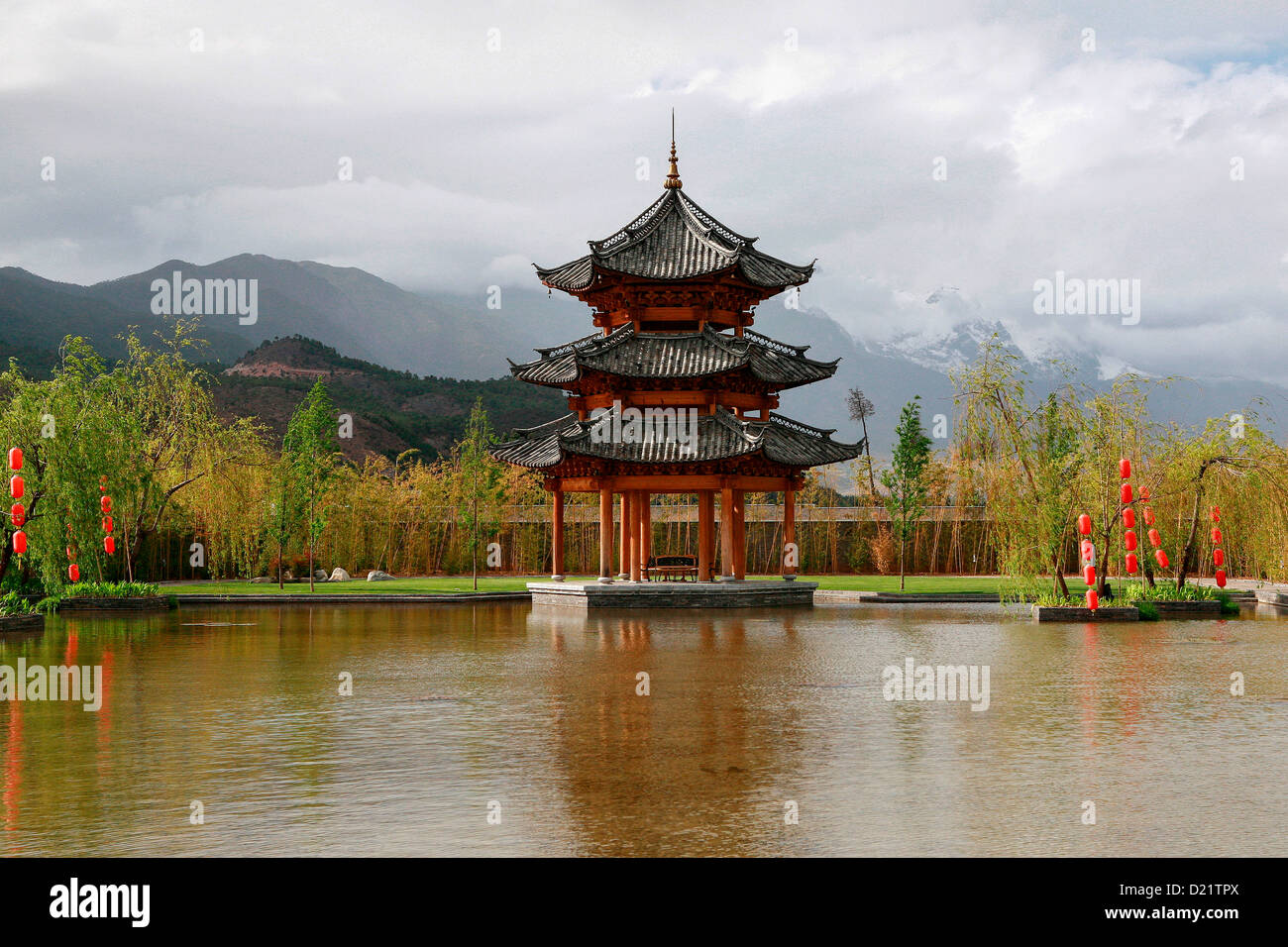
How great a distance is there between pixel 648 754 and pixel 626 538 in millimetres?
20414

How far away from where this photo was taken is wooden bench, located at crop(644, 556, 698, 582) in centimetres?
2617

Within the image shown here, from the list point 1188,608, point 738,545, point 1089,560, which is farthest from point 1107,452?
point 738,545

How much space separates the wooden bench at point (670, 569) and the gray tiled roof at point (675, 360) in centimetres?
430

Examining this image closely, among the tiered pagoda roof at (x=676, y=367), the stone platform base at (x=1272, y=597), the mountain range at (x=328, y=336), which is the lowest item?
the stone platform base at (x=1272, y=597)

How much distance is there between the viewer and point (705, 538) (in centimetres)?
2595

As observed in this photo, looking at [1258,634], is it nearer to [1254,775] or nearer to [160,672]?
[1254,775]

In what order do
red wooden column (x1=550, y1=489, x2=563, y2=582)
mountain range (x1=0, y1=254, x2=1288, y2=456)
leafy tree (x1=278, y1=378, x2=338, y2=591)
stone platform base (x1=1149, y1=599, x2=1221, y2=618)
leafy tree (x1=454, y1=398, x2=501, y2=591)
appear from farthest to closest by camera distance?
1. mountain range (x1=0, y1=254, x2=1288, y2=456)
2. leafy tree (x1=454, y1=398, x2=501, y2=591)
3. leafy tree (x1=278, y1=378, x2=338, y2=591)
4. red wooden column (x1=550, y1=489, x2=563, y2=582)
5. stone platform base (x1=1149, y1=599, x2=1221, y2=618)

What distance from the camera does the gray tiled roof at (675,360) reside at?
26.0 m

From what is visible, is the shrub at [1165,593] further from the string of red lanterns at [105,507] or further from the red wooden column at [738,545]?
the string of red lanterns at [105,507]

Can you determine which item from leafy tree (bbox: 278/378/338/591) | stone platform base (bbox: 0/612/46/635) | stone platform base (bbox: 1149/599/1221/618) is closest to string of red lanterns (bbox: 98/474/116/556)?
stone platform base (bbox: 0/612/46/635)

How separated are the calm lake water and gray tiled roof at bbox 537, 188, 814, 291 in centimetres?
1375

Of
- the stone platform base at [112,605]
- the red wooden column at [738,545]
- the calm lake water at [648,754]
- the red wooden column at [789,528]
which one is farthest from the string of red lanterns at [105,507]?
the red wooden column at [789,528]

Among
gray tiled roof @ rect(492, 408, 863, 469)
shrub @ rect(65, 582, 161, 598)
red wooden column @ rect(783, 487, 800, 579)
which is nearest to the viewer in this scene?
shrub @ rect(65, 582, 161, 598)

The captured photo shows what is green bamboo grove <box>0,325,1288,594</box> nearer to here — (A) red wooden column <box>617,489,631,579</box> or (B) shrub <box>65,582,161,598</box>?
(B) shrub <box>65,582,161,598</box>
